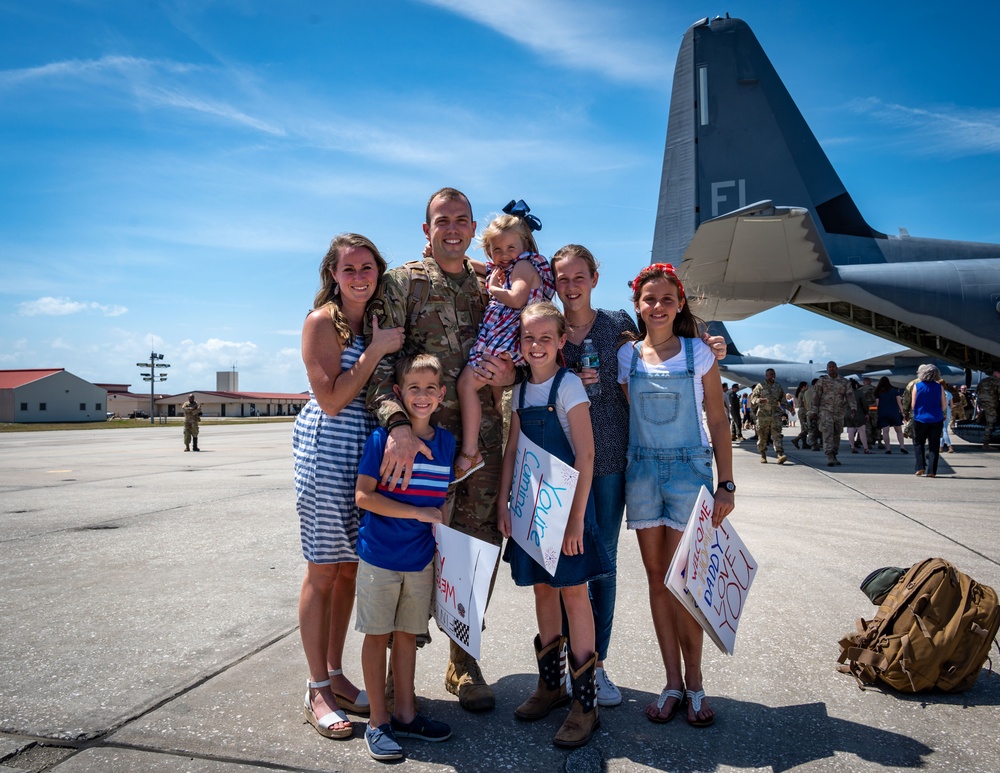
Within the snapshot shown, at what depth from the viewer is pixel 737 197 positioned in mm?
16484

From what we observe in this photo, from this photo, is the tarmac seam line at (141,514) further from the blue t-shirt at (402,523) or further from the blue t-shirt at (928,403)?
the blue t-shirt at (928,403)

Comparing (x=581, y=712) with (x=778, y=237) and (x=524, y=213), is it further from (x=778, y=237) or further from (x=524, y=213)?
(x=778, y=237)

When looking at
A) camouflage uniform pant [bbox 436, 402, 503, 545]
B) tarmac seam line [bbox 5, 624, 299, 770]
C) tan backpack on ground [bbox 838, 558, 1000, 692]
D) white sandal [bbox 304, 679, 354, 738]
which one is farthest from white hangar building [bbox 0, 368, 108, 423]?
tan backpack on ground [bbox 838, 558, 1000, 692]

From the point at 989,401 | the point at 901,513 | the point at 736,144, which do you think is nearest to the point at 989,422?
the point at 989,401

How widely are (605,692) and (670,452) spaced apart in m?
1.02

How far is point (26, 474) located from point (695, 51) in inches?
713

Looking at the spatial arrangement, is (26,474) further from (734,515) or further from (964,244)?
(964,244)

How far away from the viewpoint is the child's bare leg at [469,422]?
258 centimetres

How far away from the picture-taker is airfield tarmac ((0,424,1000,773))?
212cm

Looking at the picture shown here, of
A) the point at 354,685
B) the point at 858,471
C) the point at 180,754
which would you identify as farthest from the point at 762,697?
the point at 858,471

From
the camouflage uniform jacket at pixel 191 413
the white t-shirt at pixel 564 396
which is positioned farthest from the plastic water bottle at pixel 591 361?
the camouflage uniform jacket at pixel 191 413

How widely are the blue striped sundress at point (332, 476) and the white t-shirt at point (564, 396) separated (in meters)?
0.70

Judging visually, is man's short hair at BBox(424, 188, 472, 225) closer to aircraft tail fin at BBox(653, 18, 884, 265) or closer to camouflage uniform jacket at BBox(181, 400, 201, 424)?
aircraft tail fin at BBox(653, 18, 884, 265)

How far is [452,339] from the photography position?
2.75 meters
